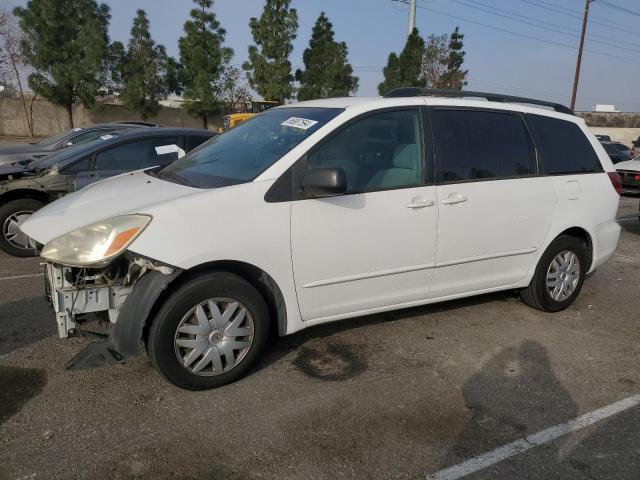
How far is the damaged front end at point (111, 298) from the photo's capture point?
291cm

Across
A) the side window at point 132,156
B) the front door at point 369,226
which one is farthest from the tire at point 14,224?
the front door at point 369,226

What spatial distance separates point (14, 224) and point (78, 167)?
1015 millimetres

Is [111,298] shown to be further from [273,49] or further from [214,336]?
[273,49]

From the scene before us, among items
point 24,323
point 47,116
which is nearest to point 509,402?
point 24,323

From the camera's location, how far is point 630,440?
2.85 m

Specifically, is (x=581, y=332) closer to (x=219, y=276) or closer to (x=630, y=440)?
(x=630, y=440)

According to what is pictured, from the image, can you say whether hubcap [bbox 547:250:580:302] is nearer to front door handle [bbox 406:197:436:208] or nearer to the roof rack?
the roof rack

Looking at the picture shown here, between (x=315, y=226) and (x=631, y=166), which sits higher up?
(x=315, y=226)

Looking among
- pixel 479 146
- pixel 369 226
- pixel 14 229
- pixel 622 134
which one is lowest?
pixel 622 134

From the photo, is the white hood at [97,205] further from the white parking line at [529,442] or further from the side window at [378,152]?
the white parking line at [529,442]

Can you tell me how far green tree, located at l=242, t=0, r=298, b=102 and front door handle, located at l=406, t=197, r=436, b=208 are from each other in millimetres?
29615

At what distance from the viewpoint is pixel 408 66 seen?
2797 centimetres

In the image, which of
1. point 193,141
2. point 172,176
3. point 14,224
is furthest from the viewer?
point 193,141

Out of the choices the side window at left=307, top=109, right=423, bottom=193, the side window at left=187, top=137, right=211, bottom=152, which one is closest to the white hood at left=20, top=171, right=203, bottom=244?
the side window at left=307, top=109, right=423, bottom=193
